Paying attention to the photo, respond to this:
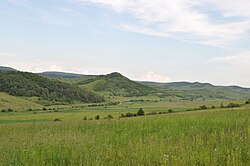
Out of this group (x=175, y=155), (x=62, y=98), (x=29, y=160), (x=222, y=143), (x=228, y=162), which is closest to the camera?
(x=228, y=162)

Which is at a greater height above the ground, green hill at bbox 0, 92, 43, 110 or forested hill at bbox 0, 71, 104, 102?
forested hill at bbox 0, 71, 104, 102

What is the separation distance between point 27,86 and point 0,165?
6331 inches

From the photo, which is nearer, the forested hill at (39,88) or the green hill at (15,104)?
the green hill at (15,104)

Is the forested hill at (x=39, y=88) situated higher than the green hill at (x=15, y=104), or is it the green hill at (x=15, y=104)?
the forested hill at (x=39, y=88)

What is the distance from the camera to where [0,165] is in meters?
8.59

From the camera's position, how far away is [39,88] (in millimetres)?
164000

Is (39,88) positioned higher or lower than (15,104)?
higher

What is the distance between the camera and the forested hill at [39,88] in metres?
156

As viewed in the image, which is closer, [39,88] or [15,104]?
[15,104]

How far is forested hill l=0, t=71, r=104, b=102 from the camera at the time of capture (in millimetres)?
156125

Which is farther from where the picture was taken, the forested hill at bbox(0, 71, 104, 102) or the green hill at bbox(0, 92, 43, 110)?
the forested hill at bbox(0, 71, 104, 102)

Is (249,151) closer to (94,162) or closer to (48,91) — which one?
(94,162)

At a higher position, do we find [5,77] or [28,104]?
[5,77]

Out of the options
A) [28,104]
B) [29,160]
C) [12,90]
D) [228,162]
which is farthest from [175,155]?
[12,90]
